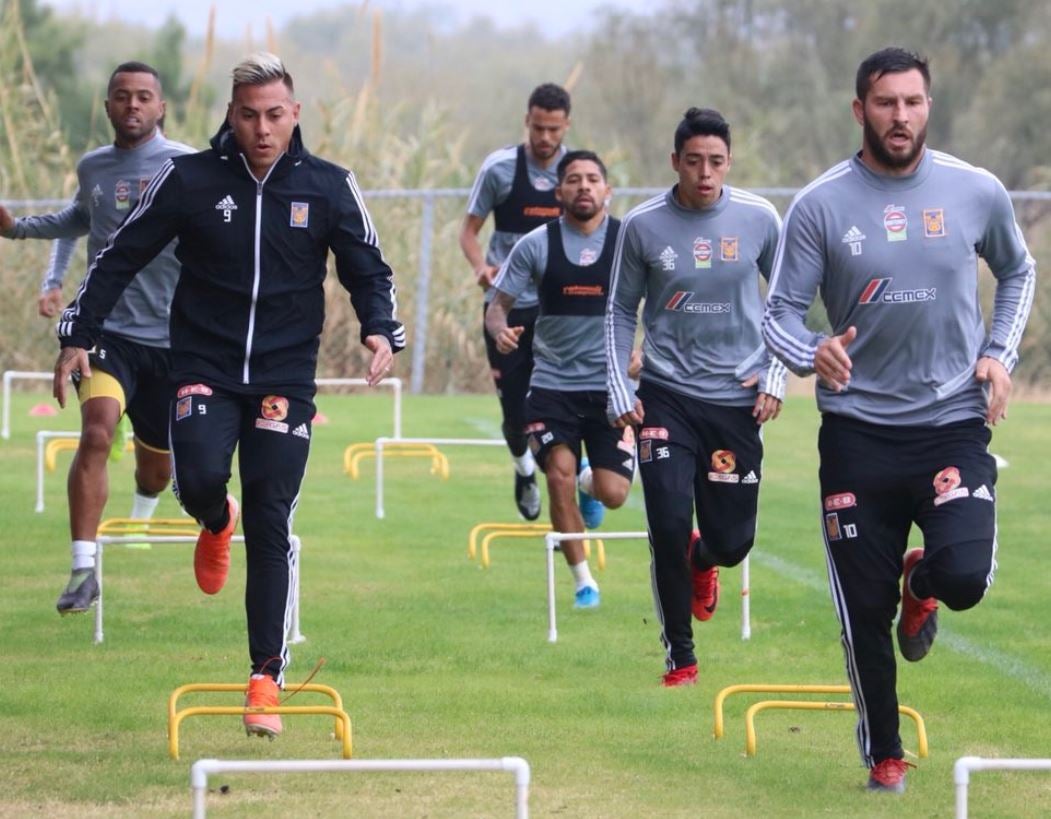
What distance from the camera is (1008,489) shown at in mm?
15984

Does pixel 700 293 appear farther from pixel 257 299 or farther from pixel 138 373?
pixel 138 373

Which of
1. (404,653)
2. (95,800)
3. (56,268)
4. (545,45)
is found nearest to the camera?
(95,800)

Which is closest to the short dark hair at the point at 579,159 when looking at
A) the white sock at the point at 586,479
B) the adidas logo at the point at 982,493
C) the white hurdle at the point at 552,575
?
the white sock at the point at 586,479

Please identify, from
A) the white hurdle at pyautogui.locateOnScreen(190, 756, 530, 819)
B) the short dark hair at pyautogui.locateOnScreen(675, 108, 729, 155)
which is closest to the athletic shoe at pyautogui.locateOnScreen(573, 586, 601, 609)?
the short dark hair at pyautogui.locateOnScreen(675, 108, 729, 155)

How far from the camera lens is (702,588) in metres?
9.49

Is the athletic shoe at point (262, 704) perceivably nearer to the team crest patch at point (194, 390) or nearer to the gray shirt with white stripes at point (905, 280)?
the team crest patch at point (194, 390)

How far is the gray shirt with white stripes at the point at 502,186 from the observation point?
1303 cm

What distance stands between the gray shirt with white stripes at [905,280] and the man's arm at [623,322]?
204 cm

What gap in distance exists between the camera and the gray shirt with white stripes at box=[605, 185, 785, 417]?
359 inches

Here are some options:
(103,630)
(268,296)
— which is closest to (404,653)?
(103,630)

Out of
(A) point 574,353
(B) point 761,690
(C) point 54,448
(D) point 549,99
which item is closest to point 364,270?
(B) point 761,690

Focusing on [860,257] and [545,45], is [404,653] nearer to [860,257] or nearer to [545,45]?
[860,257]

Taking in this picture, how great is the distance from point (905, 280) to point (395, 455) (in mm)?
10328

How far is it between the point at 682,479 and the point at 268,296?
1944 mm
